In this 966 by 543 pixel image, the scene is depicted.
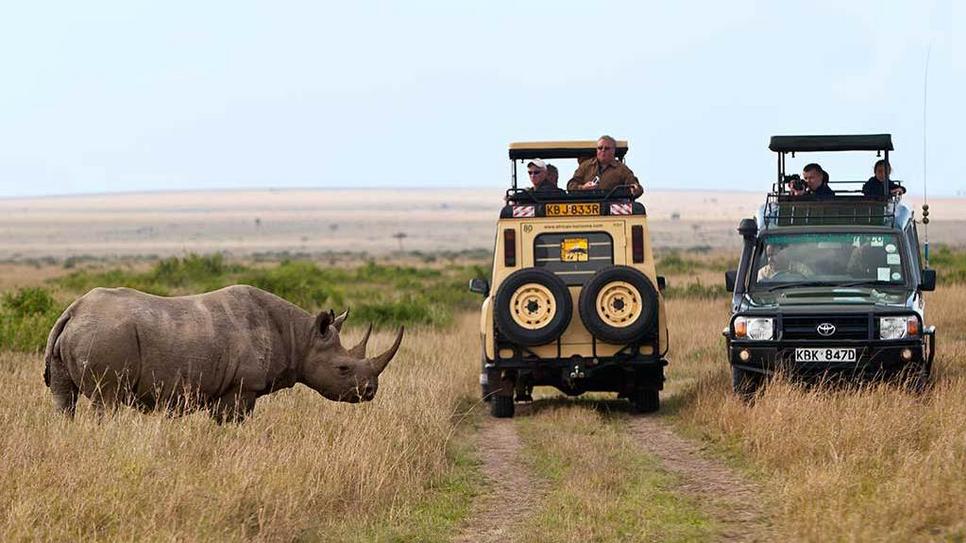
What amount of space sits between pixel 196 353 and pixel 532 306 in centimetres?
412

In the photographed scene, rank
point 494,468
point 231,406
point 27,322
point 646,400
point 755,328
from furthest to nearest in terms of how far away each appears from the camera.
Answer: point 27,322 < point 646,400 < point 755,328 < point 231,406 < point 494,468

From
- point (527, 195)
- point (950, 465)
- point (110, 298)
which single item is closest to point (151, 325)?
point (110, 298)

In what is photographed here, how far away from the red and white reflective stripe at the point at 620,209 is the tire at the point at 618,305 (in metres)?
0.76

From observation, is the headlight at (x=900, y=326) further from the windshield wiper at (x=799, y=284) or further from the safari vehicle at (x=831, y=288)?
the windshield wiper at (x=799, y=284)

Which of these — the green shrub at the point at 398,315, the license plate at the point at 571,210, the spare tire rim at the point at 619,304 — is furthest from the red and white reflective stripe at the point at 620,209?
the green shrub at the point at 398,315

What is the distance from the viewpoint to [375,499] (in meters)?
10.5

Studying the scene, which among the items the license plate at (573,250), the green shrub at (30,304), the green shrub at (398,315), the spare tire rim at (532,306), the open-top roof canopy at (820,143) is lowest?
the green shrub at (398,315)

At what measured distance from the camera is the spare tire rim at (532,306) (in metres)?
15.5

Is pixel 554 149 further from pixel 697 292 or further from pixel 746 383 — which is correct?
pixel 697 292

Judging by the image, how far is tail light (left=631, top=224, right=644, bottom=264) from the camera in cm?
1586

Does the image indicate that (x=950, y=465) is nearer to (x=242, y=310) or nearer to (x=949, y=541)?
(x=949, y=541)

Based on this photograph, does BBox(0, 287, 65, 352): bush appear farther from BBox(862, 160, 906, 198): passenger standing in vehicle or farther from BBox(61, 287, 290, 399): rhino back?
BBox(862, 160, 906, 198): passenger standing in vehicle

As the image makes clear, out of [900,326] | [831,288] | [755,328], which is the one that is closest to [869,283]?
[831,288]

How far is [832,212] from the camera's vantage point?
637 inches
